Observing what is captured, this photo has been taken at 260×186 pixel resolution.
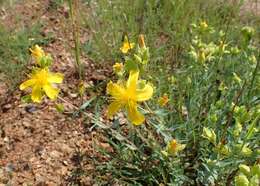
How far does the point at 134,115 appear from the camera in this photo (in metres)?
1.63

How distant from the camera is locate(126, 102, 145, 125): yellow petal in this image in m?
1.60

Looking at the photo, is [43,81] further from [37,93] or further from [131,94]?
[131,94]

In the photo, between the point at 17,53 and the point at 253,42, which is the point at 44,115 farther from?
the point at 253,42

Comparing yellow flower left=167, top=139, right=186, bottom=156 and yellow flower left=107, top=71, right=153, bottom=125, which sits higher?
yellow flower left=107, top=71, right=153, bottom=125

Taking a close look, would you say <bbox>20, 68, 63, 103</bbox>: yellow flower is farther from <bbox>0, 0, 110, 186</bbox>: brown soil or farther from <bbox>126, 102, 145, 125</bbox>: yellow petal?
<bbox>0, 0, 110, 186</bbox>: brown soil

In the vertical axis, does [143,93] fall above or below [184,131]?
above

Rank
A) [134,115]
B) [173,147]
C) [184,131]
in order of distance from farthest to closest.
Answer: [184,131], [173,147], [134,115]

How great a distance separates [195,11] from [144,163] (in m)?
1.46

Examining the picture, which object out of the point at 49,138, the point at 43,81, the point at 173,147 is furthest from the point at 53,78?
the point at 49,138

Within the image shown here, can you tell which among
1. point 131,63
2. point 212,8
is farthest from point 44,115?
point 212,8

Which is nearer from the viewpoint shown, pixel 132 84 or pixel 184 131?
pixel 132 84

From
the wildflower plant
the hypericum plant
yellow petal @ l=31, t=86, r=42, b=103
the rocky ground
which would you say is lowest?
the rocky ground

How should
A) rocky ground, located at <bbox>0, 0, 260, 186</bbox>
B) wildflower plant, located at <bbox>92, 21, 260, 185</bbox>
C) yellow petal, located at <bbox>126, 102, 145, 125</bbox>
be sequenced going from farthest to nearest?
1. rocky ground, located at <bbox>0, 0, 260, 186</bbox>
2. wildflower plant, located at <bbox>92, 21, 260, 185</bbox>
3. yellow petal, located at <bbox>126, 102, 145, 125</bbox>

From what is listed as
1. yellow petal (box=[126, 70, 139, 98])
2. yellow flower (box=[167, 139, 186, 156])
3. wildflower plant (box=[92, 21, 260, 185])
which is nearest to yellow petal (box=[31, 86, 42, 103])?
wildflower plant (box=[92, 21, 260, 185])
